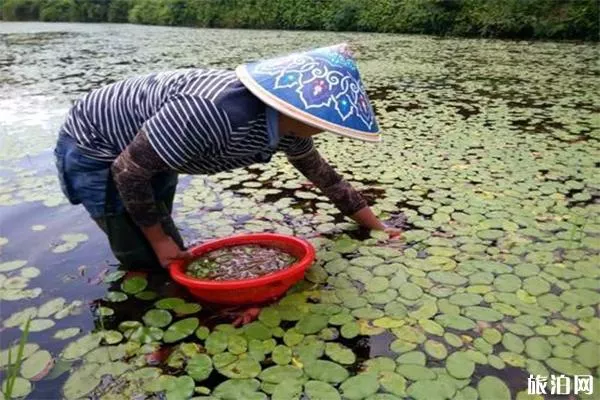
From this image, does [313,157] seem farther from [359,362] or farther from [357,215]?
[359,362]

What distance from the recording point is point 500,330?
1.40m

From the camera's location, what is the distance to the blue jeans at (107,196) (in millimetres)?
1520

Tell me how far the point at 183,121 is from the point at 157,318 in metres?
0.59

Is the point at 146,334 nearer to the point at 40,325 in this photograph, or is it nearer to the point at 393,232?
the point at 40,325

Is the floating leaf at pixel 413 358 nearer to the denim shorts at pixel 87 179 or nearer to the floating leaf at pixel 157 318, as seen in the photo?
the floating leaf at pixel 157 318

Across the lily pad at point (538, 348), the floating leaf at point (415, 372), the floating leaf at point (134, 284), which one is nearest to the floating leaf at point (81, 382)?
the floating leaf at point (134, 284)

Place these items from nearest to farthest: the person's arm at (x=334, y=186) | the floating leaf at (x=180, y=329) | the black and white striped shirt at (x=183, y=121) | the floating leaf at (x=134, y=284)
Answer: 1. the black and white striped shirt at (x=183, y=121)
2. the floating leaf at (x=180, y=329)
3. the floating leaf at (x=134, y=284)
4. the person's arm at (x=334, y=186)

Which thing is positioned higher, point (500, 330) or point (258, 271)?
point (258, 271)

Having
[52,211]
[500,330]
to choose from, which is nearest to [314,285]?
[500,330]

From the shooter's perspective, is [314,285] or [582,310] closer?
[582,310]

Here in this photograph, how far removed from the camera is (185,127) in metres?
1.26

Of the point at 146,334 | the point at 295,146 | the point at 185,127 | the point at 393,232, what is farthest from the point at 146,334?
the point at 393,232

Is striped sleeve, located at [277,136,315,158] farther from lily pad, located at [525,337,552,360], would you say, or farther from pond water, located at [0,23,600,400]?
lily pad, located at [525,337,552,360]

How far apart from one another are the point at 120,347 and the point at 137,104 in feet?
2.15
